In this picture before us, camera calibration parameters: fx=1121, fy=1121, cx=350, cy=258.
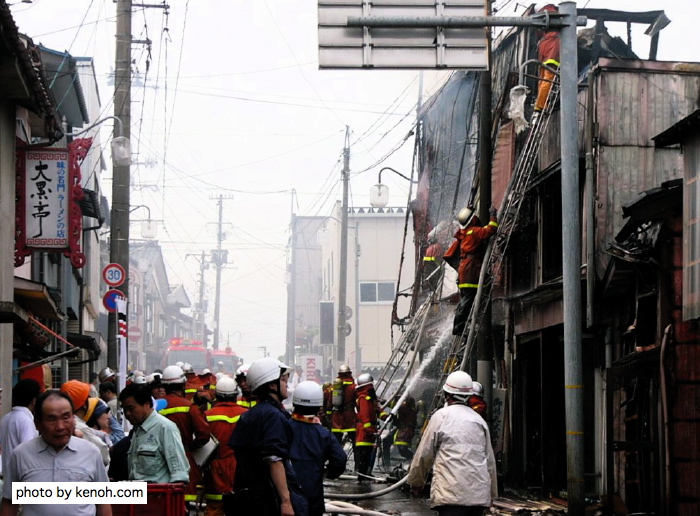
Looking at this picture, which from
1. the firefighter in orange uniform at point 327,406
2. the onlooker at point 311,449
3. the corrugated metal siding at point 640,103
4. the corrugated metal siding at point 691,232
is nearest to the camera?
the onlooker at point 311,449

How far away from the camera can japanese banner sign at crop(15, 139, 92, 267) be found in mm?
16922

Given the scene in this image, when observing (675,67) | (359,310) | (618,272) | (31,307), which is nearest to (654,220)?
(618,272)

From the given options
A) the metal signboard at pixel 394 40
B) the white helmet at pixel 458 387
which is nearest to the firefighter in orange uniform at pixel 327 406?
the metal signboard at pixel 394 40

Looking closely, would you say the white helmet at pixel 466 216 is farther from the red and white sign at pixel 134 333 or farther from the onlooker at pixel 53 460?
the red and white sign at pixel 134 333

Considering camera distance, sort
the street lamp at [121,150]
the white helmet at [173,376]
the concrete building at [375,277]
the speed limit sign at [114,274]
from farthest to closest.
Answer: the concrete building at [375,277] < the speed limit sign at [114,274] < the street lamp at [121,150] < the white helmet at [173,376]

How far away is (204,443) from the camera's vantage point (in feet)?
36.6

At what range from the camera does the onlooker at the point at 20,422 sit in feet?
30.6

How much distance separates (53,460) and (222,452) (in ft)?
18.2

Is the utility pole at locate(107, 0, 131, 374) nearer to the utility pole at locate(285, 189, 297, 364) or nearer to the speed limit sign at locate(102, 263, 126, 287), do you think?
the speed limit sign at locate(102, 263, 126, 287)

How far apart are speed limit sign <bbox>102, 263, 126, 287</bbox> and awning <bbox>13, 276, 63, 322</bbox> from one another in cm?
239

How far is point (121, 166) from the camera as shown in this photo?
22.0 meters

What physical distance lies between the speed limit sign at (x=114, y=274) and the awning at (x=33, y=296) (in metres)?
2.39

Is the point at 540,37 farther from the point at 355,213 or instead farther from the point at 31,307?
the point at 355,213

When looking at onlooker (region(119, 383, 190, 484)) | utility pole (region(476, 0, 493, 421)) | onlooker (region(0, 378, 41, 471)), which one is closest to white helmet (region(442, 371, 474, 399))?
onlooker (region(119, 383, 190, 484))
